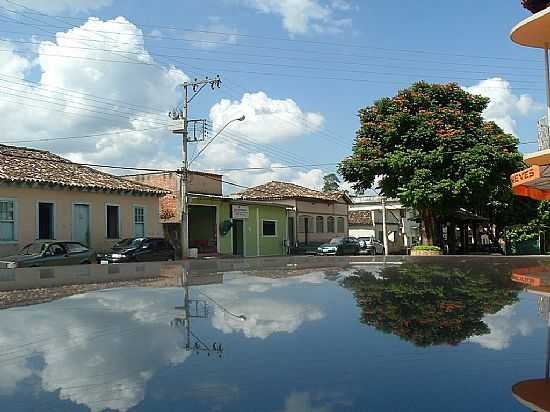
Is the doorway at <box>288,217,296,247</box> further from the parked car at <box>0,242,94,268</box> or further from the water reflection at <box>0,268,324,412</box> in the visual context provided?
the water reflection at <box>0,268,324,412</box>

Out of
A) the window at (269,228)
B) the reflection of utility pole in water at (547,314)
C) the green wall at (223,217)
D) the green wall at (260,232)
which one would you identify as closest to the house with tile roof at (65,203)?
the green wall at (223,217)

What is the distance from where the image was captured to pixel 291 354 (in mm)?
4387

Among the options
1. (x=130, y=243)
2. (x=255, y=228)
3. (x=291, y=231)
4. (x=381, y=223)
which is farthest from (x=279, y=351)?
(x=381, y=223)

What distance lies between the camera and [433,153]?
27703 millimetres

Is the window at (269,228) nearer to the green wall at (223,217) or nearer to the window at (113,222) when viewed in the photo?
the green wall at (223,217)

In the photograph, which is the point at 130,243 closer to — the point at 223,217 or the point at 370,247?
the point at 223,217

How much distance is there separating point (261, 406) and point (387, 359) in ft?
4.26

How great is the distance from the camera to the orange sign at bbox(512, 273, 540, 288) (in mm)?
8578

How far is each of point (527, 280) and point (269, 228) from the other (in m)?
30.1

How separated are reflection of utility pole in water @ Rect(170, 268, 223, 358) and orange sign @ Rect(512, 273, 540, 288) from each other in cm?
479

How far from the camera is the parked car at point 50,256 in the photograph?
19.7 meters

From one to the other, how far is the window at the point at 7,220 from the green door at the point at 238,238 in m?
15.2

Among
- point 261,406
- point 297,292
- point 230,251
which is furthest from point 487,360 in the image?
point 230,251

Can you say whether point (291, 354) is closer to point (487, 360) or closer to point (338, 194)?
point (487, 360)
